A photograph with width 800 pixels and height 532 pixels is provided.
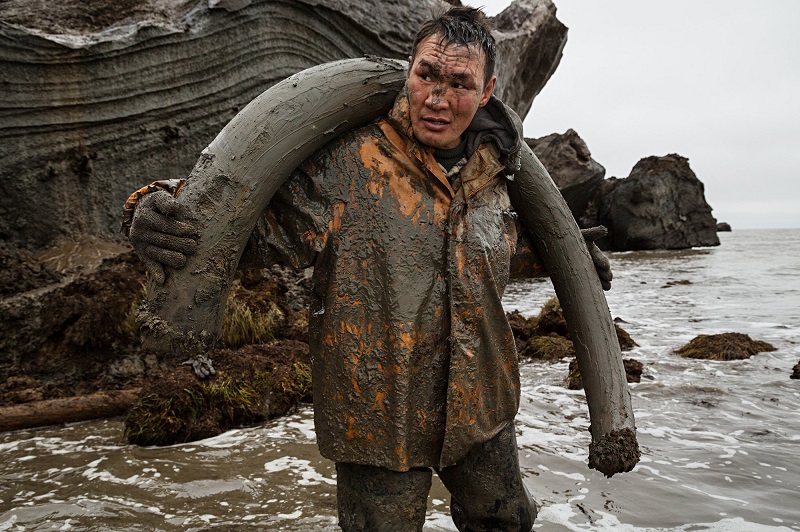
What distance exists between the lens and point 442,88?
2119 mm

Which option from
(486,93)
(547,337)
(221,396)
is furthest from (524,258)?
(547,337)

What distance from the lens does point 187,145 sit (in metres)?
6.58

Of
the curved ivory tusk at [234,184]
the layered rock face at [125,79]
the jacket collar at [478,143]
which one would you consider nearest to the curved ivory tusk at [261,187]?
the curved ivory tusk at [234,184]

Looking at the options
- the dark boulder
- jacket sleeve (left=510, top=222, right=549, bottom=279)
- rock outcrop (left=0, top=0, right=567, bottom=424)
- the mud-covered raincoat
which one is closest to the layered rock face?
rock outcrop (left=0, top=0, right=567, bottom=424)

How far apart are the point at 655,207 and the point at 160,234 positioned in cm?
2615

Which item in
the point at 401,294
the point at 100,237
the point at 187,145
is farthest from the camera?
the point at 187,145

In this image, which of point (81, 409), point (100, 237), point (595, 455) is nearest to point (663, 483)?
point (595, 455)

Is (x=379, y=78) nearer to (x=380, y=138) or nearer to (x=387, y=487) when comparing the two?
(x=380, y=138)

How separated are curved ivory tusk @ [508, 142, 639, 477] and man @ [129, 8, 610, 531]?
295mm

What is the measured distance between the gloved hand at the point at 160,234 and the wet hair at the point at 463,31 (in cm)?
89

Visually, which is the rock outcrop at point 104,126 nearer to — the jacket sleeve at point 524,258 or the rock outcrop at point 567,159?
the jacket sleeve at point 524,258

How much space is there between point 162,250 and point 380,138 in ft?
2.49

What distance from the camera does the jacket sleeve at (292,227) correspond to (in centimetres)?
215

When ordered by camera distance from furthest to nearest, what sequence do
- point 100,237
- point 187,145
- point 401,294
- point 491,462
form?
1. point 187,145
2. point 100,237
3. point 491,462
4. point 401,294
